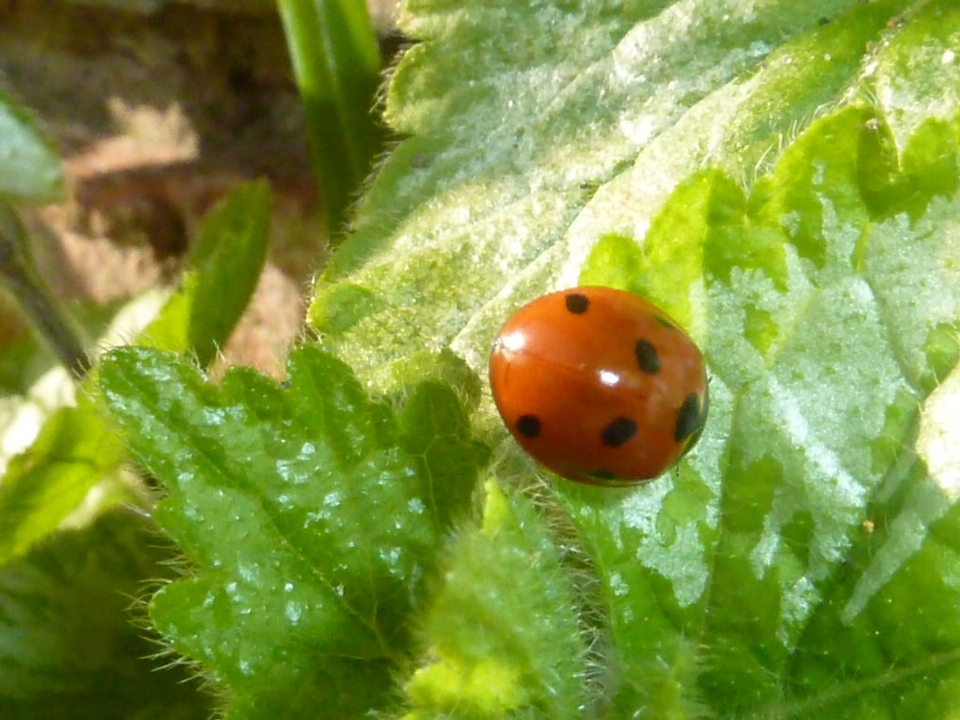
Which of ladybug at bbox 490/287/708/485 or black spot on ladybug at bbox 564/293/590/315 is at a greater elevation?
black spot on ladybug at bbox 564/293/590/315

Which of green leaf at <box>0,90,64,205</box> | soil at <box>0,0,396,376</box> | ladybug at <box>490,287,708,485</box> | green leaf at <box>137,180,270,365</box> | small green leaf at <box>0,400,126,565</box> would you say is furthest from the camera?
soil at <box>0,0,396,376</box>

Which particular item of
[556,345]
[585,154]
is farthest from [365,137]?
[556,345]

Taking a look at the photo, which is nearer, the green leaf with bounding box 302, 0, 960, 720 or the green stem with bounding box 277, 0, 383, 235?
the green leaf with bounding box 302, 0, 960, 720

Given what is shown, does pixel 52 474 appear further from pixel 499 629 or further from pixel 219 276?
pixel 499 629

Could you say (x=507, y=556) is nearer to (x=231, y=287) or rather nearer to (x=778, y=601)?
(x=778, y=601)

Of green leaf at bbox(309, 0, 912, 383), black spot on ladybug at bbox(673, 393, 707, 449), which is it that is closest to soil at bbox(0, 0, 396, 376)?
green leaf at bbox(309, 0, 912, 383)

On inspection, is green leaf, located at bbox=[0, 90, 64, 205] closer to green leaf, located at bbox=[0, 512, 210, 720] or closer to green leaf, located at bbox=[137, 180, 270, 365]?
green leaf, located at bbox=[137, 180, 270, 365]

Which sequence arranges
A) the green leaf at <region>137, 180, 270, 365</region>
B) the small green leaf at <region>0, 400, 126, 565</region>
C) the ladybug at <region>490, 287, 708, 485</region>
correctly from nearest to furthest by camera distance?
the ladybug at <region>490, 287, 708, 485</region>
the small green leaf at <region>0, 400, 126, 565</region>
the green leaf at <region>137, 180, 270, 365</region>
